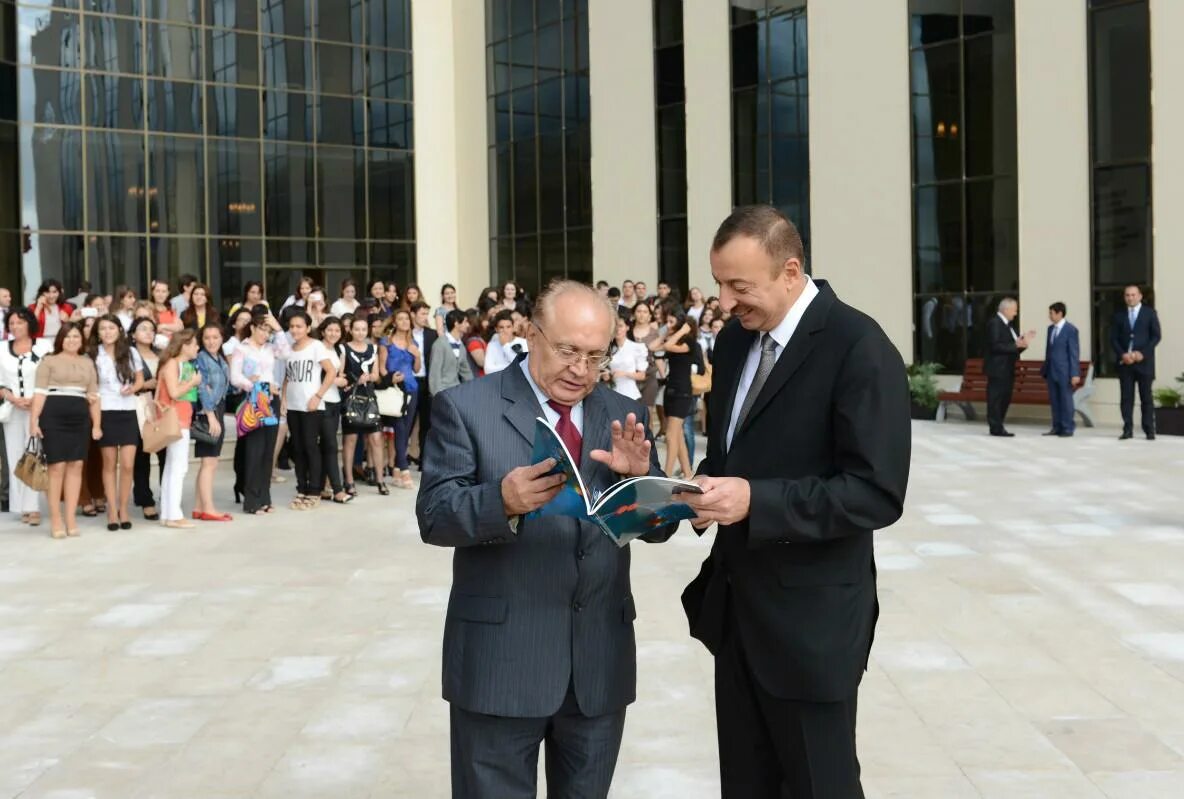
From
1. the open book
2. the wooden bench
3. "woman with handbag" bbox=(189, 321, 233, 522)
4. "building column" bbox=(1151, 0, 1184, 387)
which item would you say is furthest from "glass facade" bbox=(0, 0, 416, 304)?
the open book

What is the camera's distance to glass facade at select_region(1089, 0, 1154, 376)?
2009 centimetres

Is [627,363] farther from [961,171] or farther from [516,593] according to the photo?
[961,171]

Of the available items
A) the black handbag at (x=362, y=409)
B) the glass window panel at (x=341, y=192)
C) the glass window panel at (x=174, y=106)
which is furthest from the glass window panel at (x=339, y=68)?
the black handbag at (x=362, y=409)

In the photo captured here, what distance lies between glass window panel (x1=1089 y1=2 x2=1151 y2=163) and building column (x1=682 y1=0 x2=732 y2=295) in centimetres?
800

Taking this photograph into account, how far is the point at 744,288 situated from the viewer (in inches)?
125

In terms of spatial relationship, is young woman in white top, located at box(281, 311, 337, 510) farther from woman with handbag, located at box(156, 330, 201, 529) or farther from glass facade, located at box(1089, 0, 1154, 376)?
glass facade, located at box(1089, 0, 1154, 376)

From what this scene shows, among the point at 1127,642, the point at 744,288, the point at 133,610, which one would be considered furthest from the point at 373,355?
the point at 744,288

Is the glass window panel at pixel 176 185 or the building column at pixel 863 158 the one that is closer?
the building column at pixel 863 158

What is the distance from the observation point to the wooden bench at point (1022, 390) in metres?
20.4

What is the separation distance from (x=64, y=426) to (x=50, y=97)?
20.6 m

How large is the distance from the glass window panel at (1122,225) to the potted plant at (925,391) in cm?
319

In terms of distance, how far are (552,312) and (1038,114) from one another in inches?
792

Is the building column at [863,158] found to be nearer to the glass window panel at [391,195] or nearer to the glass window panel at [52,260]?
the glass window panel at [391,195]

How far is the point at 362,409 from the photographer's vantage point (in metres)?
13.3
